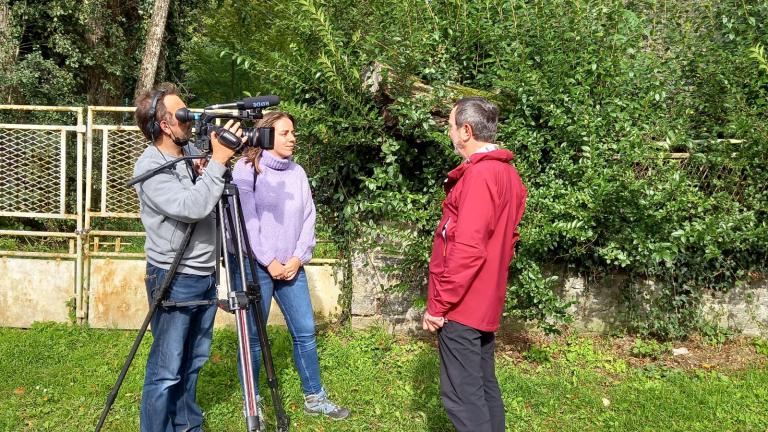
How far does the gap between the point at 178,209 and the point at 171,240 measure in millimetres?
290

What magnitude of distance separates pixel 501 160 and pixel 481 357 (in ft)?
3.28

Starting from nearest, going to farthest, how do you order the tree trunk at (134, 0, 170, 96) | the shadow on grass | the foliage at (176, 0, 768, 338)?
Result: the shadow on grass, the foliage at (176, 0, 768, 338), the tree trunk at (134, 0, 170, 96)

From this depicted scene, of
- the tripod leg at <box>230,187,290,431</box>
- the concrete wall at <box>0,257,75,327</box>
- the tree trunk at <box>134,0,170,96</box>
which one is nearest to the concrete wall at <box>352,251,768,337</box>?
the tripod leg at <box>230,187,290,431</box>

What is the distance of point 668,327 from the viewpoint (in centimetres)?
498

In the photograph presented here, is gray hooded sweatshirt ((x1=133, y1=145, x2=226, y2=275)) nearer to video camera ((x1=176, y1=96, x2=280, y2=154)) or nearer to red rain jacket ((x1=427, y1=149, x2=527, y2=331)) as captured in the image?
video camera ((x1=176, y1=96, x2=280, y2=154))

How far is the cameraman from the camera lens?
112 inches

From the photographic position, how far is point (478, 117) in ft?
9.59

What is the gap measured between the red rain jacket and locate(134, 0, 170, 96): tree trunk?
1064cm

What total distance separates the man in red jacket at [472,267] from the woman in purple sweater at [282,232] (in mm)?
1169

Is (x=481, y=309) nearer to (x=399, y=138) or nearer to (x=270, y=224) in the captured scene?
(x=270, y=224)

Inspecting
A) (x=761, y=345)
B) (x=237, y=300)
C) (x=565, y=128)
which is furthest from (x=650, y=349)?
(x=237, y=300)

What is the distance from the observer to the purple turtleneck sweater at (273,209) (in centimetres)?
374

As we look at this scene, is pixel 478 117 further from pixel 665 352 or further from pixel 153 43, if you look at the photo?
pixel 153 43

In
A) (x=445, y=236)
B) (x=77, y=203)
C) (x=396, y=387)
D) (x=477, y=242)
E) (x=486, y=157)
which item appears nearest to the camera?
(x=477, y=242)
